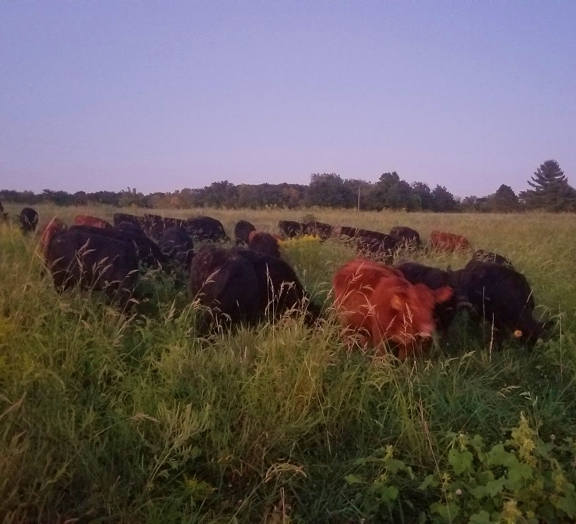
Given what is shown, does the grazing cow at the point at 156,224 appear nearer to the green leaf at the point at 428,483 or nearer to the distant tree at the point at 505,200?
the green leaf at the point at 428,483

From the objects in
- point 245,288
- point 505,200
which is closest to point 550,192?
point 505,200

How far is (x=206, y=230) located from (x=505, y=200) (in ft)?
104

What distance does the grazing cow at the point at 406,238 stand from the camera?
33.4 ft

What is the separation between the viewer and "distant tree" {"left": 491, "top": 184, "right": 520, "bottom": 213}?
1442 inches

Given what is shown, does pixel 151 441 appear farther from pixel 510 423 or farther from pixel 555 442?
pixel 555 442

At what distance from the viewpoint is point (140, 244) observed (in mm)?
6938

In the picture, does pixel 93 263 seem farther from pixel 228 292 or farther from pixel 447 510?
pixel 447 510

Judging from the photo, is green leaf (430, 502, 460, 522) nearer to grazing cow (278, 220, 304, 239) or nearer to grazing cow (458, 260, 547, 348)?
grazing cow (458, 260, 547, 348)

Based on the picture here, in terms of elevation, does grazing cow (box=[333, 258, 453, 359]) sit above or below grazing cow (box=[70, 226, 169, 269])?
below

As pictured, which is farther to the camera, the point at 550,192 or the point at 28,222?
the point at 550,192

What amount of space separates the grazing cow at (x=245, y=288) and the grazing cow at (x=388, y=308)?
1.15 feet

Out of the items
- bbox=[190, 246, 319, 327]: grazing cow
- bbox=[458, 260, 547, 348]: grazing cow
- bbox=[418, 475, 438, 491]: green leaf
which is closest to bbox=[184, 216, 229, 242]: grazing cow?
bbox=[190, 246, 319, 327]: grazing cow

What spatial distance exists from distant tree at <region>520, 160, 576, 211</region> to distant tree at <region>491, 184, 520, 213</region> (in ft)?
2.35

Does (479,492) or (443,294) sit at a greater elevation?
(443,294)
